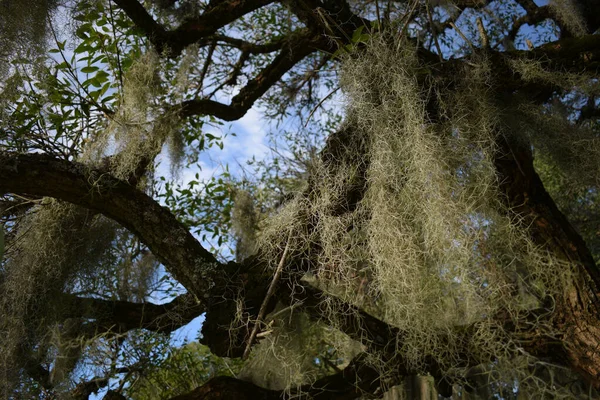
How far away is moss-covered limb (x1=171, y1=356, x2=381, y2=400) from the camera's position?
6.72ft

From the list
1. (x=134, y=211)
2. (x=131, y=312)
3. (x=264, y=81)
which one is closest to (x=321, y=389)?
(x=131, y=312)

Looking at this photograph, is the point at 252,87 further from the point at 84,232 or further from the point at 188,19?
the point at 84,232

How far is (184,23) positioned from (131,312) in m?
1.28

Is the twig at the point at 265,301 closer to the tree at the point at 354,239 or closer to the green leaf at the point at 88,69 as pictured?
the tree at the point at 354,239

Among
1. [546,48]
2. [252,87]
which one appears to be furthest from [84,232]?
[546,48]

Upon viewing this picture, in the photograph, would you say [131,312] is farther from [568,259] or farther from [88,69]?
[568,259]

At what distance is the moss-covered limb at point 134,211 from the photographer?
6.14ft

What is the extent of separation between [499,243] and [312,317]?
681 millimetres

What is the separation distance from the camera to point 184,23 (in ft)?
8.43

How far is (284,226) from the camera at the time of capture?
1.88m

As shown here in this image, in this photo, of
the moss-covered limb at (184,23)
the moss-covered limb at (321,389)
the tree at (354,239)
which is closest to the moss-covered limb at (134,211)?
the tree at (354,239)

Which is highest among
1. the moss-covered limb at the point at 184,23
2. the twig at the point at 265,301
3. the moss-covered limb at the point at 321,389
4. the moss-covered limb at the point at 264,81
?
the moss-covered limb at the point at 184,23

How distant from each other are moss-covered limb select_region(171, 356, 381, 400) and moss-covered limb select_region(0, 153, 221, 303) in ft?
1.16

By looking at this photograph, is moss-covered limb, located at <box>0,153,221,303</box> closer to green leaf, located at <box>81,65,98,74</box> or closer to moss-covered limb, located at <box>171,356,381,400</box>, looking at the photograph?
moss-covered limb, located at <box>171,356,381,400</box>
